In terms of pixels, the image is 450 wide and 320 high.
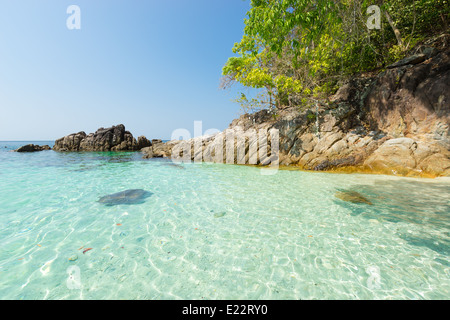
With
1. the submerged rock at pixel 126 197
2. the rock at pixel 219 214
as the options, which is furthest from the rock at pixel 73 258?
the rock at pixel 219 214

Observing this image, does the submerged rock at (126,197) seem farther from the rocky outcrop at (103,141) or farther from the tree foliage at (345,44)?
the rocky outcrop at (103,141)

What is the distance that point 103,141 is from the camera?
34.7 meters

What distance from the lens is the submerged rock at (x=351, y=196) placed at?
6078mm

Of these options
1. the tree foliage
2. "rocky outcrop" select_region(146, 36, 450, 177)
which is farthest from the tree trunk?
"rocky outcrop" select_region(146, 36, 450, 177)

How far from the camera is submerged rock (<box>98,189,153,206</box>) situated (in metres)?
6.39

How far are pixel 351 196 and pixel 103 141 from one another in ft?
134

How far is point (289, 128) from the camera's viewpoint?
1516 centimetres

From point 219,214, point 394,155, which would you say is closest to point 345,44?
point 394,155

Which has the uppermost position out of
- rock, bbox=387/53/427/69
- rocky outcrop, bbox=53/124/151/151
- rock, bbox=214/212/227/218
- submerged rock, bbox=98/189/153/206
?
rock, bbox=387/53/427/69

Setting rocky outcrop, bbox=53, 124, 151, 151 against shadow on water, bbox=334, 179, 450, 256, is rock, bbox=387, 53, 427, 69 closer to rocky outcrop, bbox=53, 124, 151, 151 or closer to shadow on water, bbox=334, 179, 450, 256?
shadow on water, bbox=334, 179, 450, 256

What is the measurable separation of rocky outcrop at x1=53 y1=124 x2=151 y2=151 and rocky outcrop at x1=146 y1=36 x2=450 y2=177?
27636 millimetres

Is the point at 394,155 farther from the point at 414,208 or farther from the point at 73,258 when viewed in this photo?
the point at 73,258
